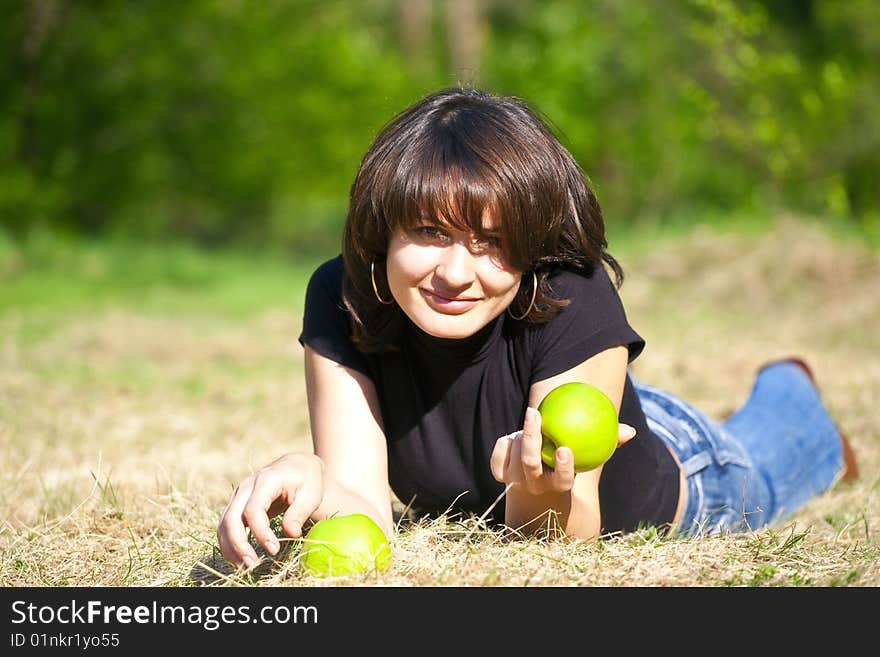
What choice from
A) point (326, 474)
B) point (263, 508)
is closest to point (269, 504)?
point (263, 508)

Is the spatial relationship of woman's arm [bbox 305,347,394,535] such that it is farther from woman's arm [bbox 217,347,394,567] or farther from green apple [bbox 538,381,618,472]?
green apple [bbox 538,381,618,472]

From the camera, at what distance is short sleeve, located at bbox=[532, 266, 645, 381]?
113 inches

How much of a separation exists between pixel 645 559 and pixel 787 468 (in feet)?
5.96

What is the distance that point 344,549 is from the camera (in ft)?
8.34

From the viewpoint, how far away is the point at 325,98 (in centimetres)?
2127

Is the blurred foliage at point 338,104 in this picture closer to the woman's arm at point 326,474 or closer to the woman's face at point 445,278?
the woman's face at point 445,278

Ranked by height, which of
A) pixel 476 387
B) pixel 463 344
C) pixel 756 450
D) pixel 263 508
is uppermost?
pixel 463 344

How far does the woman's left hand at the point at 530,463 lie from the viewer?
8.18 ft

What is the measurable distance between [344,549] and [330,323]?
83 centimetres

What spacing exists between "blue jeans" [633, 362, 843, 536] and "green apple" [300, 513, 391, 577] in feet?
3.69

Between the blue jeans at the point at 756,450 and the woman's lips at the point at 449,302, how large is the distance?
108 centimetres

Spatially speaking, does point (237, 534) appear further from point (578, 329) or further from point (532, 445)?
point (578, 329)

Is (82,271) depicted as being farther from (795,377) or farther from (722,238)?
(795,377)
